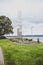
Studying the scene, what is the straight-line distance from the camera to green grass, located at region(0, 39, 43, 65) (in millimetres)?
3803

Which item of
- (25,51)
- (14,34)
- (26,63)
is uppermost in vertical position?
(14,34)

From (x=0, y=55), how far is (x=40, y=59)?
3.15 ft

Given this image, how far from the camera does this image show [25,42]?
4.09 metres

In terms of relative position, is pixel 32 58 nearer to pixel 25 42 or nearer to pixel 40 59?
pixel 40 59

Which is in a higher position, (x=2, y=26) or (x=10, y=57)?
(x=2, y=26)

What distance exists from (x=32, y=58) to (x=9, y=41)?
735 millimetres

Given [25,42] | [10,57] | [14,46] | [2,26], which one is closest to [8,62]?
[10,57]

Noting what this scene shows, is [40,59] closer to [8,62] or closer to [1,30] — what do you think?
[8,62]

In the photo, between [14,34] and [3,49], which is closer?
[3,49]

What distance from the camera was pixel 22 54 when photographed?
3855mm

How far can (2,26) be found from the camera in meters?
4.12

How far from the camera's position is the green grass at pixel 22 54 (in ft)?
12.5

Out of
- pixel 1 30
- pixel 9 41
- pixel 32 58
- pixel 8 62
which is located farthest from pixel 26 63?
pixel 1 30

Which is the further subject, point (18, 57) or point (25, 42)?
point (25, 42)
